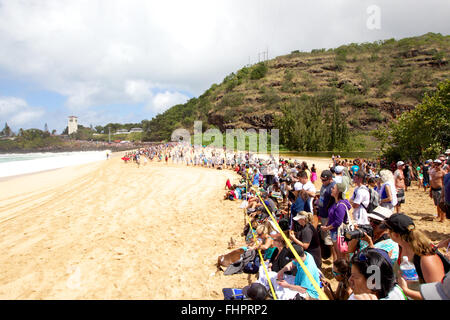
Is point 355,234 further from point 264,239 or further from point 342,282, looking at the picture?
point 264,239

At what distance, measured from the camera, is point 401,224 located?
2301 mm

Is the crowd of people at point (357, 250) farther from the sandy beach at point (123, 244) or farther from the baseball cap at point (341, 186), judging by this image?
the sandy beach at point (123, 244)

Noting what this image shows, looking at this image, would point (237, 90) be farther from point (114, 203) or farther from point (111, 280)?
point (111, 280)

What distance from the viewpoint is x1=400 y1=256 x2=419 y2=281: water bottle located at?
2.24 metres

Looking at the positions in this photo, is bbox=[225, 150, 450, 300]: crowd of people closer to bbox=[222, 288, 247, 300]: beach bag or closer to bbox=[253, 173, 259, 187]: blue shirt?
bbox=[222, 288, 247, 300]: beach bag

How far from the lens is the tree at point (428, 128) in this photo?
13.6 m

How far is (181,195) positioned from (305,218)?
9.69 m

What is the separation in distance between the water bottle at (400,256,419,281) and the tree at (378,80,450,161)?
14489 millimetres

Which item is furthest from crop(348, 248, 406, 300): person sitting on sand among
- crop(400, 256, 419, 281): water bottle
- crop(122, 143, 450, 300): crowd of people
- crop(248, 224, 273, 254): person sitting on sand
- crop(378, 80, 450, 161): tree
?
Answer: crop(378, 80, 450, 161): tree

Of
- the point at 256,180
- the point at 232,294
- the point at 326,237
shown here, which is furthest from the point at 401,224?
the point at 256,180

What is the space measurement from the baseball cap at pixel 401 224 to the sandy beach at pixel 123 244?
9.27 feet

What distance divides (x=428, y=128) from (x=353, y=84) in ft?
177

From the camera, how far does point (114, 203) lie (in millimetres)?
11344

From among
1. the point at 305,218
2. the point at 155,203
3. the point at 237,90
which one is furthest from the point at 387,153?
the point at 237,90
